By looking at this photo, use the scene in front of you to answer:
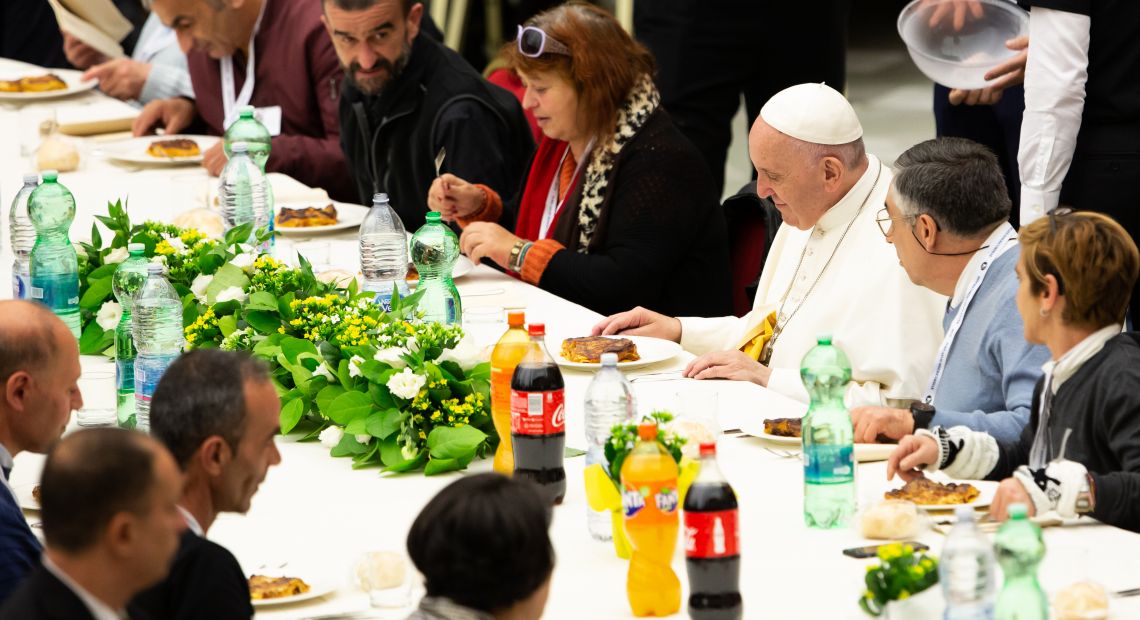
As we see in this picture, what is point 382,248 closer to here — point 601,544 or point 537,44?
point 537,44

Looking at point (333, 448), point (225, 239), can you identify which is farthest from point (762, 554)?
point (225, 239)

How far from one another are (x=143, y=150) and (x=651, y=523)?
4340 millimetres

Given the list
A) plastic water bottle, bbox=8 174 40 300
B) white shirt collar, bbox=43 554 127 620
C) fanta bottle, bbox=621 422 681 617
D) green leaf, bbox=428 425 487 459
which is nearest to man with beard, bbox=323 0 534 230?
plastic water bottle, bbox=8 174 40 300

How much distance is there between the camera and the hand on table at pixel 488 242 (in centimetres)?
441

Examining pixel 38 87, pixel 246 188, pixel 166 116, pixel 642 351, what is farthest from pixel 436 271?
pixel 38 87

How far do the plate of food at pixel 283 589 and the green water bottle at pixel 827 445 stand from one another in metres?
0.79

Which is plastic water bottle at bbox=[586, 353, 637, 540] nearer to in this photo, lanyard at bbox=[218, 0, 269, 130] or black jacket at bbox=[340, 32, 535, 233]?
black jacket at bbox=[340, 32, 535, 233]

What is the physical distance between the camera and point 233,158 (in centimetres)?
466

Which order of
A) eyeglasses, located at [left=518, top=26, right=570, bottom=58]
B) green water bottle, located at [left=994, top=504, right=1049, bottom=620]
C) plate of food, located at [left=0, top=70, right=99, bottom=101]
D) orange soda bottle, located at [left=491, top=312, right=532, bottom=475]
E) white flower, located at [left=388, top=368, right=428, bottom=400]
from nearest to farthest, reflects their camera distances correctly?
1. green water bottle, located at [left=994, top=504, right=1049, bottom=620]
2. orange soda bottle, located at [left=491, top=312, right=532, bottom=475]
3. white flower, located at [left=388, top=368, right=428, bottom=400]
4. eyeglasses, located at [left=518, top=26, right=570, bottom=58]
5. plate of food, located at [left=0, top=70, right=99, bottom=101]

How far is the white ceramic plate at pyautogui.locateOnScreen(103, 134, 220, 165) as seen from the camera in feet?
19.1

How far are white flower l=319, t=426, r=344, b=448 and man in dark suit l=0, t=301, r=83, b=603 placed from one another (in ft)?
1.74

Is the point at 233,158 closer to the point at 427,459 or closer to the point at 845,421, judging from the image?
the point at 427,459

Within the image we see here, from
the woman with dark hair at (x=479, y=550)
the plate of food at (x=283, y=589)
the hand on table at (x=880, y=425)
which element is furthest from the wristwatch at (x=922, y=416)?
the woman with dark hair at (x=479, y=550)

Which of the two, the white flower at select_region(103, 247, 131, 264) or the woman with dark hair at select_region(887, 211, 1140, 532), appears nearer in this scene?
the woman with dark hair at select_region(887, 211, 1140, 532)
